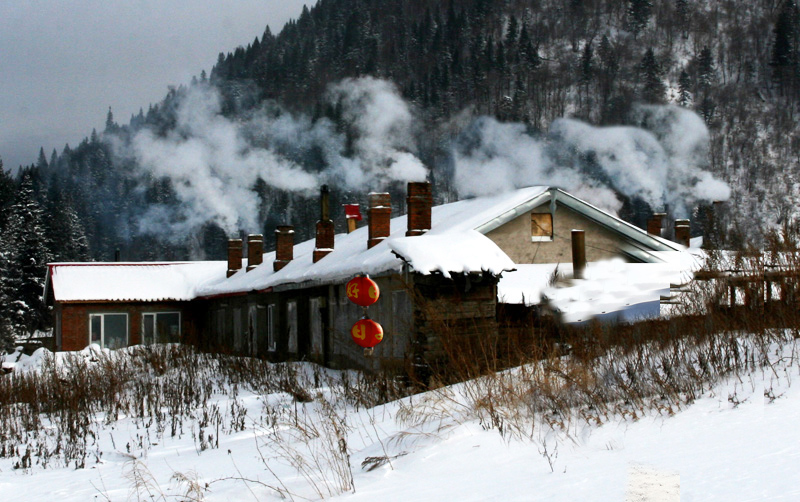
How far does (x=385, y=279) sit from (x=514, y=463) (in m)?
9.51

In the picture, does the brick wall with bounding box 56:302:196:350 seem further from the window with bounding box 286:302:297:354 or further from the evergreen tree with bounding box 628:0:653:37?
the evergreen tree with bounding box 628:0:653:37

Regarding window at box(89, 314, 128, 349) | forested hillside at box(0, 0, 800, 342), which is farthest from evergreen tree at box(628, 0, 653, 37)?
window at box(89, 314, 128, 349)

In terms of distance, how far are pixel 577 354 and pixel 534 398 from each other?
6.13ft

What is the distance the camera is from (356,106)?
119 metres

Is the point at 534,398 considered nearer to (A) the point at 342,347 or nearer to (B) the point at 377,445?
(B) the point at 377,445

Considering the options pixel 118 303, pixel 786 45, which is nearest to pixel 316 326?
pixel 118 303

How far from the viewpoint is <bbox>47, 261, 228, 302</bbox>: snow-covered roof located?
2971cm

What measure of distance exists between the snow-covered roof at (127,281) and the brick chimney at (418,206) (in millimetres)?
15663

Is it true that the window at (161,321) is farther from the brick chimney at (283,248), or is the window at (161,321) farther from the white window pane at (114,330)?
the brick chimney at (283,248)

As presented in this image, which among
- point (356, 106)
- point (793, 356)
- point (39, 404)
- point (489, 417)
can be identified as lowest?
point (39, 404)

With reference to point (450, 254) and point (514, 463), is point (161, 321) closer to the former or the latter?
point (450, 254)

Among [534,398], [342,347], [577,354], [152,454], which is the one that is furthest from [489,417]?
[342,347]

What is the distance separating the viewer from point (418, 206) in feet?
56.9

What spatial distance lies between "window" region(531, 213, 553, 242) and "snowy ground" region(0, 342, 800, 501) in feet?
37.1
